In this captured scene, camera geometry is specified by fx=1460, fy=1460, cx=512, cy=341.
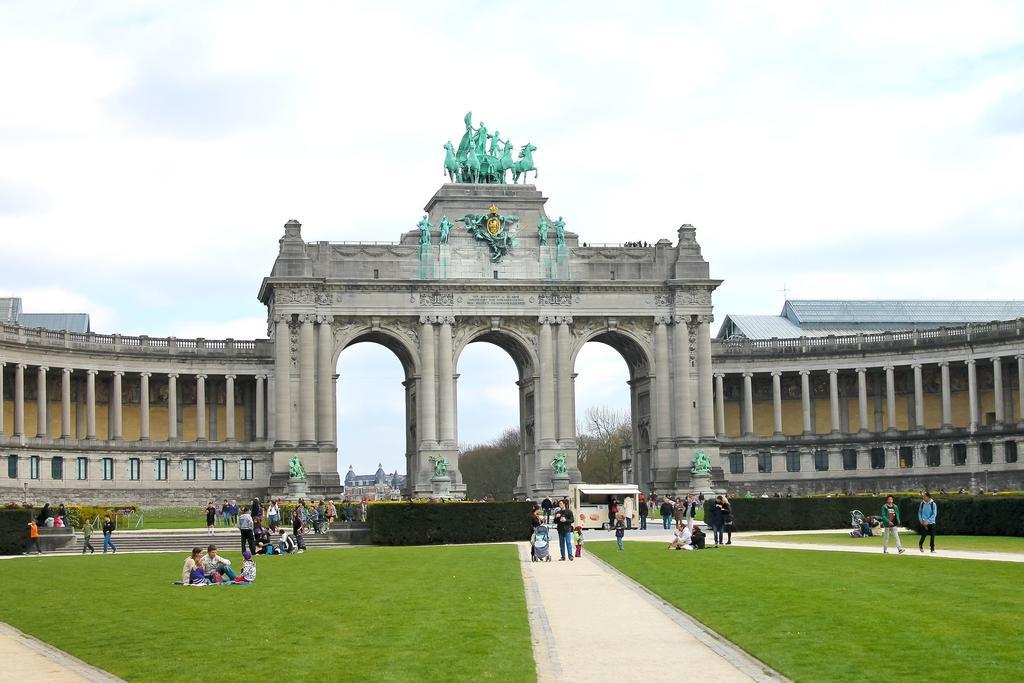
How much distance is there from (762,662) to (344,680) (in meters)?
6.36

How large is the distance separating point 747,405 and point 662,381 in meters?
9.67

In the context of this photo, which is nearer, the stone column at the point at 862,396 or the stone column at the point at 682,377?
the stone column at the point at 682,377

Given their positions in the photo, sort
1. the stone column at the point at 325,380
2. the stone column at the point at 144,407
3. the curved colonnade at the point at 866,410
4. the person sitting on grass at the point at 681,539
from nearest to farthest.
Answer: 1. the person sitting on grass at the point at 681,539
2. the stone column at the point at 325,380
3. the stone column at the point at 144,407
4. the curved colonnade at the point at 866,410

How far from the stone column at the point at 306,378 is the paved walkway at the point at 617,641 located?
217 ft

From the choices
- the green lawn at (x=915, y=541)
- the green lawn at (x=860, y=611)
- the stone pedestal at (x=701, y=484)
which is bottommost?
the green lawn at (x=915, y=541)

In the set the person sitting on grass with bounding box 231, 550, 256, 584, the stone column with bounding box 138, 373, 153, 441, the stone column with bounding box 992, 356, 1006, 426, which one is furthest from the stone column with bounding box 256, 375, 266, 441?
the person sitting on grass with bounding box 231, 550, 256, 584

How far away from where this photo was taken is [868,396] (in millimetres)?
115125

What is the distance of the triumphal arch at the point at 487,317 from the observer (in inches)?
4053

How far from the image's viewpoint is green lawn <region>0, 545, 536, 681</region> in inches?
878

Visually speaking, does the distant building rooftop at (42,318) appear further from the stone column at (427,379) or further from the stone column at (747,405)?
the stone column at (747,405)

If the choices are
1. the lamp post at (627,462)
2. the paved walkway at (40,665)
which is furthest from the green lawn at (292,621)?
the lamp post at (627,462)

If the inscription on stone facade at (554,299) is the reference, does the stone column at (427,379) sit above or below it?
below

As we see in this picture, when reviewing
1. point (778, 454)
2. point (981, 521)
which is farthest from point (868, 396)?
point (981, 521)

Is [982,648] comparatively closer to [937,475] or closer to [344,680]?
[344,680]
